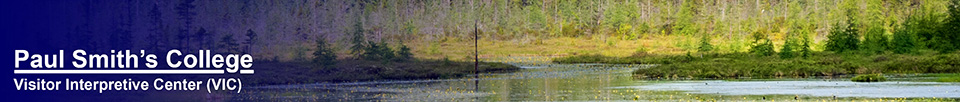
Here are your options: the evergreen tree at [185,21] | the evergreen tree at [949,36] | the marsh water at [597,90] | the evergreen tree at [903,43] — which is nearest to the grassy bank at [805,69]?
the marsh water at [597,90]

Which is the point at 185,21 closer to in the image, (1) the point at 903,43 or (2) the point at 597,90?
(1) the point at 903,43

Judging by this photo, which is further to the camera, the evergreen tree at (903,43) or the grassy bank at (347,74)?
the evergreen tree at (903,43)

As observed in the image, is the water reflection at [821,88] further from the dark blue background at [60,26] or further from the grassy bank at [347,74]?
the dark blue background at [60,26]

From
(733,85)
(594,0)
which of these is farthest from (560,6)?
(733,85)

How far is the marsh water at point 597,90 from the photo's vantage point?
1457 inches

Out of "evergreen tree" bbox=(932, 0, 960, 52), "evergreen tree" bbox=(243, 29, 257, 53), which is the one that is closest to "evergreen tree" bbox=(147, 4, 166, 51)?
"evergreen tree" bbox=(243, 29, 257, 53)

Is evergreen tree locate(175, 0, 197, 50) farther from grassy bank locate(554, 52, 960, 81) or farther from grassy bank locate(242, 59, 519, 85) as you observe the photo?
grassy bank locate(554, 52, 960, 81)

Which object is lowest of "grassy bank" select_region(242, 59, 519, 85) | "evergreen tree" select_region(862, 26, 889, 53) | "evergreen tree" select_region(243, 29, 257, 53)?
"grassy bank" select_region(242, 59, 519, 85)

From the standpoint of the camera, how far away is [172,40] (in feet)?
399

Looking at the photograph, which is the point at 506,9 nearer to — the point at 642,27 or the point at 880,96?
the point at 642,27

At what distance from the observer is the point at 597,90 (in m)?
42.6

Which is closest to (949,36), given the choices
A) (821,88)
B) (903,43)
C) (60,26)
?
(903,43)

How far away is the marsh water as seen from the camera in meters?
Result: 37.0

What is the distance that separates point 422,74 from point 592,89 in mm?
16349
